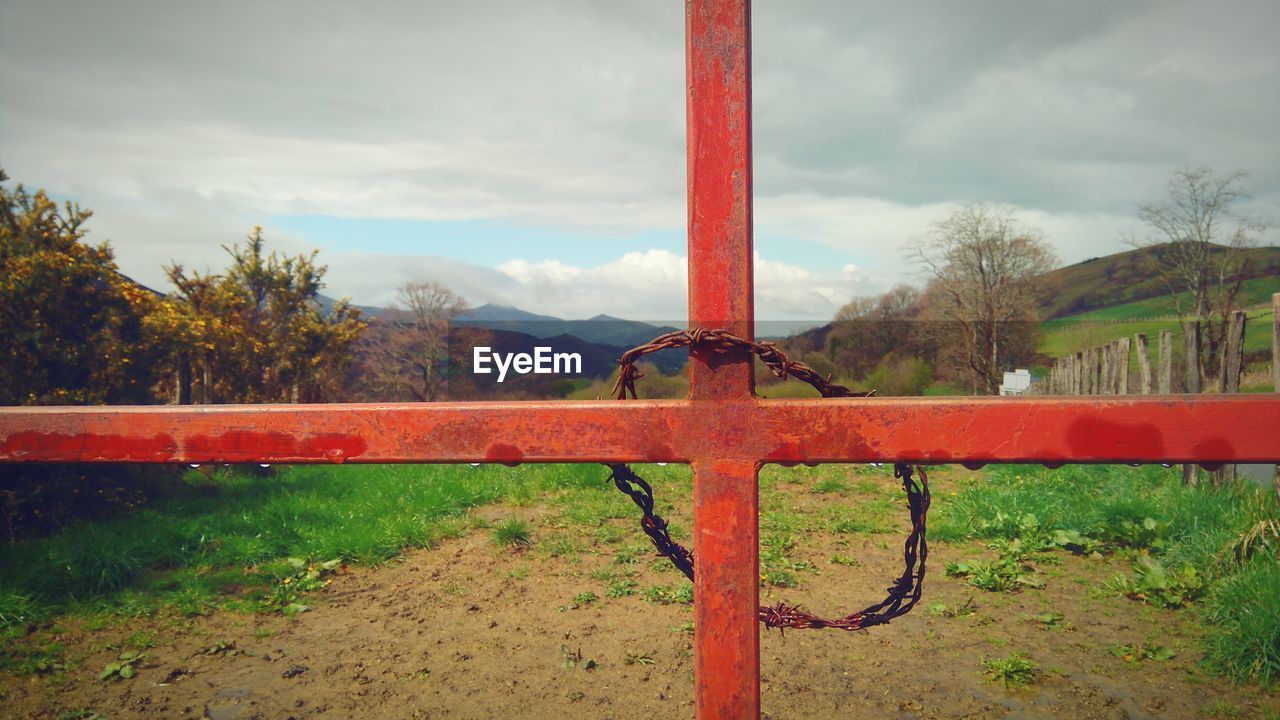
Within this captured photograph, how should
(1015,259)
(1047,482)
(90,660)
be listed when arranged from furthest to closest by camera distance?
(1015,259) < (1047,482) < (90,660)

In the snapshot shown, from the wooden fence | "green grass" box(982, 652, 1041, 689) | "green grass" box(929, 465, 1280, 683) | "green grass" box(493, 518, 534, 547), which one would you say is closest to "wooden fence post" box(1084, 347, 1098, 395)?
the wooden fence

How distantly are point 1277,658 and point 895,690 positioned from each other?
1487 millimetres

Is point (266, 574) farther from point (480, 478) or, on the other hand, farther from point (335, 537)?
point (480, 478)

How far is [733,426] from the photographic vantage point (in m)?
1.16

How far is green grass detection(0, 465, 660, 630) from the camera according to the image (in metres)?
3.79

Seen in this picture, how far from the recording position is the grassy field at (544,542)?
11.5 feet

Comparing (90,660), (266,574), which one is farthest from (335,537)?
(90,660)

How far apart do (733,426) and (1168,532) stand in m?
4.41

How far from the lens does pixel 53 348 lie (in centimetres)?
475

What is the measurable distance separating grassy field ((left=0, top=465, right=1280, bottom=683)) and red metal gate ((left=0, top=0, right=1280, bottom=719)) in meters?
2.55

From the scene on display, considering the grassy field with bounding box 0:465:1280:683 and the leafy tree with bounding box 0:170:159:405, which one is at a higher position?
the leafy tree with bounding box 0:170:159:405

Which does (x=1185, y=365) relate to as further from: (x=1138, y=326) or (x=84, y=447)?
(x=1138, y=326)

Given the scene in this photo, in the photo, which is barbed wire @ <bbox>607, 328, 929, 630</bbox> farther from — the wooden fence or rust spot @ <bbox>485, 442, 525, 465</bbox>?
the wooden fence

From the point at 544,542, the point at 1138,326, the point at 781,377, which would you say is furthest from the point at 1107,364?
the point at 1138,326
